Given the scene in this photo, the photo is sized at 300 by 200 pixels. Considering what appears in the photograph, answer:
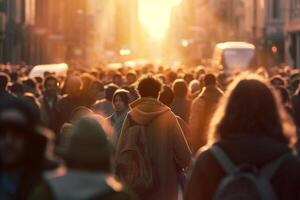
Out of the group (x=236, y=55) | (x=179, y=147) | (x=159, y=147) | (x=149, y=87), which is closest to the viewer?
(x=159, y=147)

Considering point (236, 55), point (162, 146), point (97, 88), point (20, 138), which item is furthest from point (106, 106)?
point (236, 55)

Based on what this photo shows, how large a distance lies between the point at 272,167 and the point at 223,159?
26cm

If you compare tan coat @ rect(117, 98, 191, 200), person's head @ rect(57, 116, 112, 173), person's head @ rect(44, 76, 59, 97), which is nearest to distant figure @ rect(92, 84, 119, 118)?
person's head @ rect(44, 76, 59, 97)

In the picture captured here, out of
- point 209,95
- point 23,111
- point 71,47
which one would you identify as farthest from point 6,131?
point 71,47

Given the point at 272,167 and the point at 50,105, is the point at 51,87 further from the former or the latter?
the point at 272,167

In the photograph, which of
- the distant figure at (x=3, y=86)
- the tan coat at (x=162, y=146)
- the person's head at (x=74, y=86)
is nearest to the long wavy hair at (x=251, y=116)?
the tan coat at (x=162, y=146)

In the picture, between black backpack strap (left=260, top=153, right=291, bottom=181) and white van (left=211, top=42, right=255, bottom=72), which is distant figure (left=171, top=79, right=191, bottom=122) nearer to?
black backpack strap (left=260, top=153, right=291, bottom=181)

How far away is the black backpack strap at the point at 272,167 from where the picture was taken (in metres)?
6.50

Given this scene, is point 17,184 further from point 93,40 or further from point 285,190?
point 93,40

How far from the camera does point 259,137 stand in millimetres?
6637

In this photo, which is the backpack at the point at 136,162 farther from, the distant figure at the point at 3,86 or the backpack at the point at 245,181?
the backpack at the point at 245,181

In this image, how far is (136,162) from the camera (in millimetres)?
10914

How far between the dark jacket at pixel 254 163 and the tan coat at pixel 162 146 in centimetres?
432

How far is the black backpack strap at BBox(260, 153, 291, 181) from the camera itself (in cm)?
650
